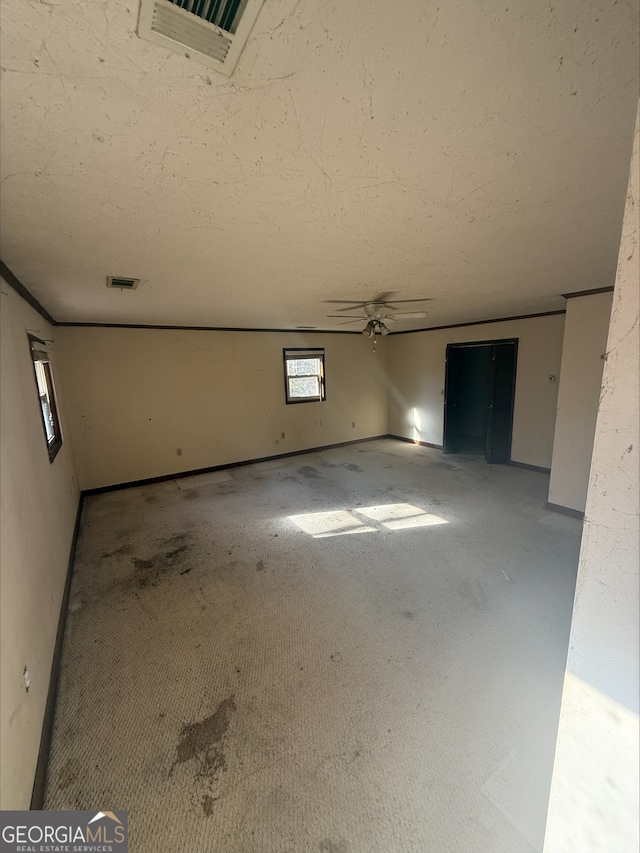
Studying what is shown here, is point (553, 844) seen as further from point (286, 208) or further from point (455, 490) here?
point (455, 490)

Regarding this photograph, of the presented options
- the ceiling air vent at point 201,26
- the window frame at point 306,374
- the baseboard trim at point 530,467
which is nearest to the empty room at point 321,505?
the ceiling air vent at point 201,26

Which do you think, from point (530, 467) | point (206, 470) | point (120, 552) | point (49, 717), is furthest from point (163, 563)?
point (530, 467)

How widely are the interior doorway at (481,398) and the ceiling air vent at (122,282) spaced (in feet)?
16.3

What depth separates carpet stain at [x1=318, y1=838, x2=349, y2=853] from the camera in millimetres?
1149

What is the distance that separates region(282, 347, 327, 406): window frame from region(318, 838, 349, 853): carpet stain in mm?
5346

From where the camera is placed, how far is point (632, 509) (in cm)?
56

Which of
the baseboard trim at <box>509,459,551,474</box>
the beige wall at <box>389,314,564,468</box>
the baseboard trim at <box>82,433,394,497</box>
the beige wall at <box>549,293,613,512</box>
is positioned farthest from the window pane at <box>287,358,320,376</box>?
the beige wall at <box>549,293,613,512</box>

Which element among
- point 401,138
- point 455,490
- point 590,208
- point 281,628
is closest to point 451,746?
point 281,628

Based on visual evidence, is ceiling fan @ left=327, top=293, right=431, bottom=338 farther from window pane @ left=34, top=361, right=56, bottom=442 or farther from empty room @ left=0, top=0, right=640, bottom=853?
window pane @ left=34, top=361, right=56, bottom=442

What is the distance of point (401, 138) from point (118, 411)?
4909mm

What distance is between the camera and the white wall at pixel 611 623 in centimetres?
56

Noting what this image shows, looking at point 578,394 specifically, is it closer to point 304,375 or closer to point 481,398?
point 481,398

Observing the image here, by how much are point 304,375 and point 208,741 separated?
17.5ft

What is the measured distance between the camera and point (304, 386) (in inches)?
248
